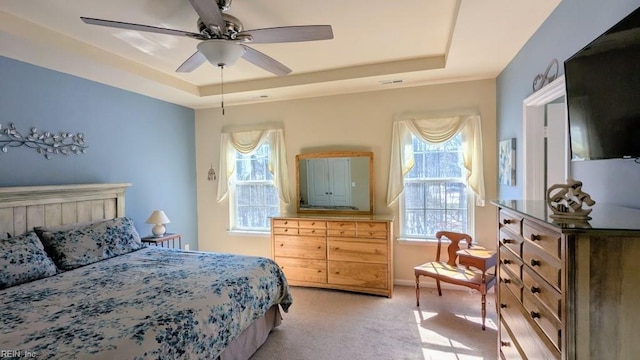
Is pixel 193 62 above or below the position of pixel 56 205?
above

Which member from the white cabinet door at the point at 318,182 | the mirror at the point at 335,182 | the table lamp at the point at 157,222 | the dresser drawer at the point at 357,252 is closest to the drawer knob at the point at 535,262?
the dresser drawer at the point at 357,252

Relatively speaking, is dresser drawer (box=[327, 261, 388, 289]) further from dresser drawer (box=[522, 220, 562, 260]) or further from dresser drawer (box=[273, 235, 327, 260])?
dresser drawer (box=[522, 220, 562, 260])

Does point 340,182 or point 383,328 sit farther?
point 340,182

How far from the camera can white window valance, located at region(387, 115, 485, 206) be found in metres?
3.58

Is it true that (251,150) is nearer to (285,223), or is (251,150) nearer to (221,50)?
(285,223)

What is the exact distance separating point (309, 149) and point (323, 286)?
6.15ft

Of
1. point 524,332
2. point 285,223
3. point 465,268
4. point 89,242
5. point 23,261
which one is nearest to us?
point 524,332

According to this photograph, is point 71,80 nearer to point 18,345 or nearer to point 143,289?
point 143,289

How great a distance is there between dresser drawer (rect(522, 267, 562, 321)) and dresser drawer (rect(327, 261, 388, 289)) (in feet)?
6.91

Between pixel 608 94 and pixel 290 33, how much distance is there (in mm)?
1672

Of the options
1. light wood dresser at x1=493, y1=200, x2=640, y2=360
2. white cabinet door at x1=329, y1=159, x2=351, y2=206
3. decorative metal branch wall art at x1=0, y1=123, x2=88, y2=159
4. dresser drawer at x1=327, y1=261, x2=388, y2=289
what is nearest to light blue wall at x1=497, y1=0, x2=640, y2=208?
light wood dresser at x1=493, y1=200, x2=640, y2=360

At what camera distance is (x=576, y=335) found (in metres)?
1.04

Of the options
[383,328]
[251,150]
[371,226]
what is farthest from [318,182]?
[383,328]

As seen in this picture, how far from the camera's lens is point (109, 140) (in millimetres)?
3516
